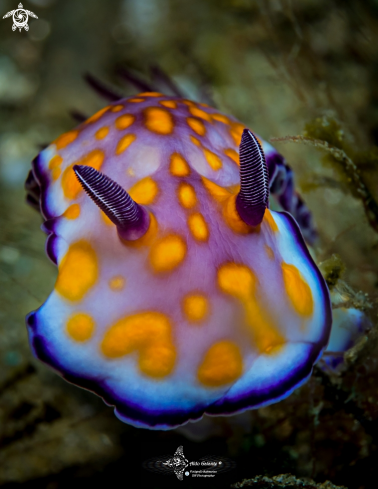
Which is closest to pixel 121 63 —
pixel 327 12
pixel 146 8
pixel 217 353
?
pixel 146 8

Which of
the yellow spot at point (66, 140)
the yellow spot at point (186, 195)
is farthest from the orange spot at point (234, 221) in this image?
the yellow spot at point (66, 140)

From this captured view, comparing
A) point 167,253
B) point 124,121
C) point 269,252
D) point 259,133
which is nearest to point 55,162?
point 124,121

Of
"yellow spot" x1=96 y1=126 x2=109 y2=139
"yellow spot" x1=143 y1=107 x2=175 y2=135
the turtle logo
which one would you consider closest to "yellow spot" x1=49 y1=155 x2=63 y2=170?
"yellow spot" x1=96 y1=126 x2=109 y2=139

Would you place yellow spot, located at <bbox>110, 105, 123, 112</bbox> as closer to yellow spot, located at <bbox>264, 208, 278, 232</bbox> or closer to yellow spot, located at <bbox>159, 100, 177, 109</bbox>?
yellow spot, located at <bbox>159, 100, 177, 109</bbox>

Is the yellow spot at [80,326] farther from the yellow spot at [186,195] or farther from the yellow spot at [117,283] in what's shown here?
the yellow spot at [186,195]

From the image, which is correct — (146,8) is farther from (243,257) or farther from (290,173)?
(243,257)

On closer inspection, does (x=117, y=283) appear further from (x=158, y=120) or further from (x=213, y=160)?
(x=158, y=120)
